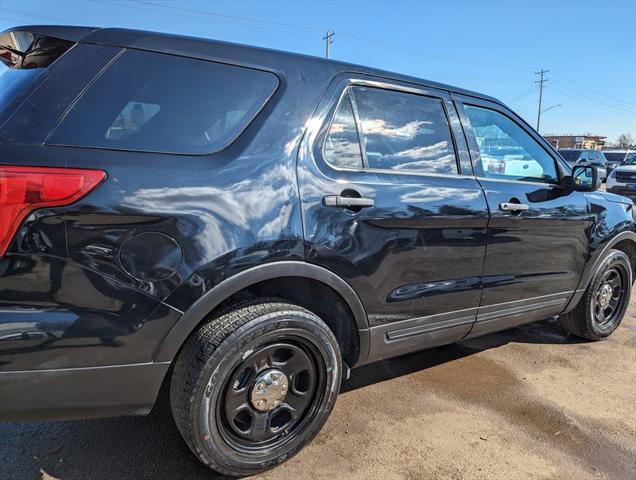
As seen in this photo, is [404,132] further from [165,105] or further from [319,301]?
[165,105]

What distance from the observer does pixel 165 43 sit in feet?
6.68

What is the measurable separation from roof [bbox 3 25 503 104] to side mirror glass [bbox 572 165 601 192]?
6.52 ft

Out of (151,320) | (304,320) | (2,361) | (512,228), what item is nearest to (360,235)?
(304,320)

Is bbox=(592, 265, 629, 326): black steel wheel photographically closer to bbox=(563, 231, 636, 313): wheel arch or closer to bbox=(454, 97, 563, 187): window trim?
bbox=(563, 231, 636, 313): wheel arch

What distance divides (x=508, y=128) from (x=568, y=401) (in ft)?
5.99

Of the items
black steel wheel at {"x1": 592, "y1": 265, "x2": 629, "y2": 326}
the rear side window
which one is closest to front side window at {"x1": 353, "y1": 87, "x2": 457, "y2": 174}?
the rear side window

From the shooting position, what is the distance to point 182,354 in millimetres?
2006

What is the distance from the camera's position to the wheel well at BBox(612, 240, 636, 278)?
413cm

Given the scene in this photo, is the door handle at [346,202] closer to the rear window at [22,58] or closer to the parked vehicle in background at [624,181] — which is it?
the rear window at [22,58]

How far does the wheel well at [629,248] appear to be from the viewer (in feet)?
13.6

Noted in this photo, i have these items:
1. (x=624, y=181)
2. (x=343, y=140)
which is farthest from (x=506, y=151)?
(x=624, y=181)

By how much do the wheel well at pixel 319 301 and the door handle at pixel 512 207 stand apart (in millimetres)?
1238

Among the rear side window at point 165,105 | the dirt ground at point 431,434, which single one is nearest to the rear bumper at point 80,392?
the dirt ground at point 431,434

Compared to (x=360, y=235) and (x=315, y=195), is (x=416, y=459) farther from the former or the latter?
(x=315, y=195)
